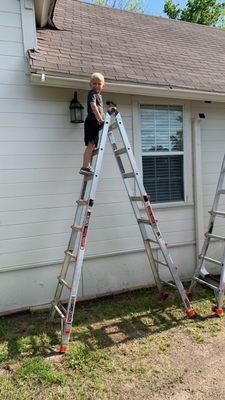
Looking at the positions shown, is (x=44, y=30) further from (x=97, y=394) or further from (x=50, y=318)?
(x=97, y=394)

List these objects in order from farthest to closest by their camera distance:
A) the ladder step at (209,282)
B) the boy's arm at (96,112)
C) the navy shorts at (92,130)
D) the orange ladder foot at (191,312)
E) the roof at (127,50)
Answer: the roof at (127,50) → the ladder step at (209,282) → the orange ladder foot at (191,312) → the navy shorts at (92,130) → the boy's arm at (96,112)

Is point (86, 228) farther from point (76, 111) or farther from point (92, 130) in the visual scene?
point (76, 111)

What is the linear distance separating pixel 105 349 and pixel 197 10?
23654 mm

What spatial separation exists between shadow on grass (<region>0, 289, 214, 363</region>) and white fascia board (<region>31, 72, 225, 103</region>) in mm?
2911

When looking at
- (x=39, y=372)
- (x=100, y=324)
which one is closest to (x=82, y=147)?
(x=100, y=324)

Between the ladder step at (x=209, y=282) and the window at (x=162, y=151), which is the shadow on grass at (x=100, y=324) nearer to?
the ladder step at (x=209, y=282)

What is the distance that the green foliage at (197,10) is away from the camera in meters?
22.4

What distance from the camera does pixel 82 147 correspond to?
5.07m

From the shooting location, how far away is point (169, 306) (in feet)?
15.9

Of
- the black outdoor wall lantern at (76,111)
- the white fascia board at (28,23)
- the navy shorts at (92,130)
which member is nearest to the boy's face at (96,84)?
the navy shorts at (92,130)

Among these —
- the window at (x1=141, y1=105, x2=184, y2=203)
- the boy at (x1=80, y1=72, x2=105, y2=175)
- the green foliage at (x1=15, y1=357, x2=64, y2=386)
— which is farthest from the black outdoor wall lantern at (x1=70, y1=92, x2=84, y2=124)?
the green foliage at (x1=15, y1=357, x2=64, y2=386)

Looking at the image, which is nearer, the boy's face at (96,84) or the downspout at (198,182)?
the boy's face at (96,84)

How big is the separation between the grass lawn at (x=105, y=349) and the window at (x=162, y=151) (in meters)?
1.64

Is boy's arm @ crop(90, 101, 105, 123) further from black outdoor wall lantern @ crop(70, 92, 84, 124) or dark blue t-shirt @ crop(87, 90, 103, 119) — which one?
black outdoor wall lantern @ crop(70, 92, 84, 124)
